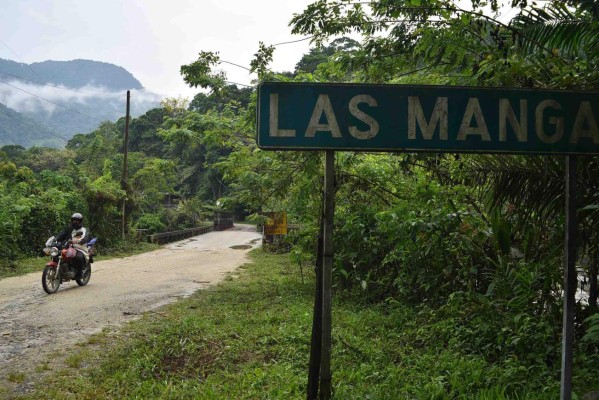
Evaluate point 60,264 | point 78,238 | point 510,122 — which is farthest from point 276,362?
point 78,238

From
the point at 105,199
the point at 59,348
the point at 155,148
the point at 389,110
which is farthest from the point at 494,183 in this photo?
the point at 155,148

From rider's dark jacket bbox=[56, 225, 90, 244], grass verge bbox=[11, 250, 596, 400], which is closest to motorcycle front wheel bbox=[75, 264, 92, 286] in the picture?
rider's dark jacket bbox=[56, 225, 90, 244]

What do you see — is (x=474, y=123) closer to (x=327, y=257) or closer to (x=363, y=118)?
(x=363, y=118)

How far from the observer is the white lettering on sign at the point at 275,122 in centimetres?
231

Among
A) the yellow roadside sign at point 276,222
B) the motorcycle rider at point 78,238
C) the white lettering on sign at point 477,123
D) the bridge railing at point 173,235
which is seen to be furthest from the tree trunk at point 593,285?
the bridge railing at point 173,235

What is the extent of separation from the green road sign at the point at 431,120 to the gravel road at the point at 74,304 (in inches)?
132

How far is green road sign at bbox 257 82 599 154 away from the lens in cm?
230

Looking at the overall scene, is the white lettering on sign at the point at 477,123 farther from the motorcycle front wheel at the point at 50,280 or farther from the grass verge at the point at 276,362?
the motorcycle front wheel at the point at 50,280

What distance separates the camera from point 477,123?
2311mm

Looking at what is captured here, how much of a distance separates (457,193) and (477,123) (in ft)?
11.5

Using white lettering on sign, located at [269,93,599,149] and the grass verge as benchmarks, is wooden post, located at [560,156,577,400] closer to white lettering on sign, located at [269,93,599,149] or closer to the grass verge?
white lettering on sign, located at [269,93,599,149]

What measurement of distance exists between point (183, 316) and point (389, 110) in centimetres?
532

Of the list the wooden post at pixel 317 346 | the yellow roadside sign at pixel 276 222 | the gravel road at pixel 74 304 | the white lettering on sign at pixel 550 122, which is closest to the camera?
the white lettering on sign at pixel 550 122

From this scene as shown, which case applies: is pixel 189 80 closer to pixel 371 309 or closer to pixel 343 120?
pixel 371 309
